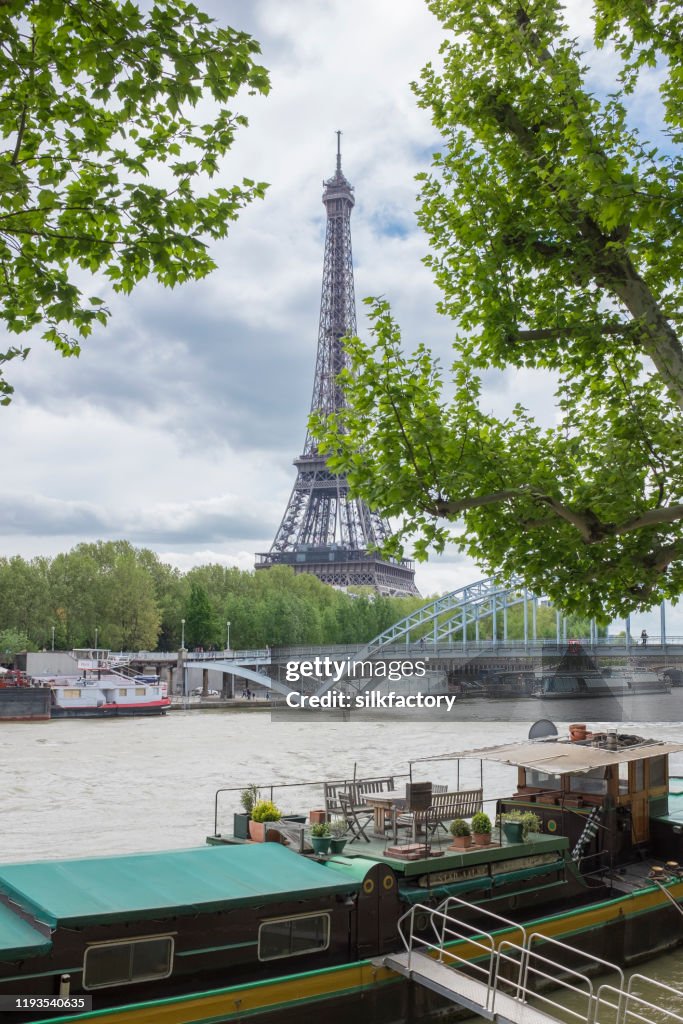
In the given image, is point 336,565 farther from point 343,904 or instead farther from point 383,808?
point 343,904

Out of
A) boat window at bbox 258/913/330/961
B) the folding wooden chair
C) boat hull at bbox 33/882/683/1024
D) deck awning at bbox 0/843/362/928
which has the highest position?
the folding wooden chair

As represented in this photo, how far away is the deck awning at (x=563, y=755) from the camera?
12984mm

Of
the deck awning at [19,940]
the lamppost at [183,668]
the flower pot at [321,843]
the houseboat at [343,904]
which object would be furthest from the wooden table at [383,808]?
the lamppost at [183,668]

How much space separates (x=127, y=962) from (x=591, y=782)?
7.22m

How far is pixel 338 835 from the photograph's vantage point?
39.3 feet

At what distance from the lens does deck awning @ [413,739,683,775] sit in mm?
12984

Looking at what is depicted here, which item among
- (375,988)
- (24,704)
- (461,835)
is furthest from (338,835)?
(24,704)

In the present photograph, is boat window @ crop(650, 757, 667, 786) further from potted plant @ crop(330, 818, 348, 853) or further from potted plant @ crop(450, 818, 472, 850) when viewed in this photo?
potted plant @ crop(330, 818, 348, 853)

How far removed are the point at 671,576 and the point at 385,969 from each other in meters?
5.10

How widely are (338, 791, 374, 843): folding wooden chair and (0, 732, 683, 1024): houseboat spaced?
4 centimetres

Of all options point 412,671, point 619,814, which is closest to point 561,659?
point 412,671

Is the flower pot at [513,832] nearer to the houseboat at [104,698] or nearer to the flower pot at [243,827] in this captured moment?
the flower pot at [243,827]

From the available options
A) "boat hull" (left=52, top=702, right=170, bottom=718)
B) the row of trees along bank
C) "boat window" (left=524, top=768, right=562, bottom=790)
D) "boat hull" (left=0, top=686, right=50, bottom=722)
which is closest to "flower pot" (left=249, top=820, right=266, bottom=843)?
"boat window" (left=524, top=768, right=562, bottom=790)

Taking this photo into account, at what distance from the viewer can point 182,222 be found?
→ 6785 mm
